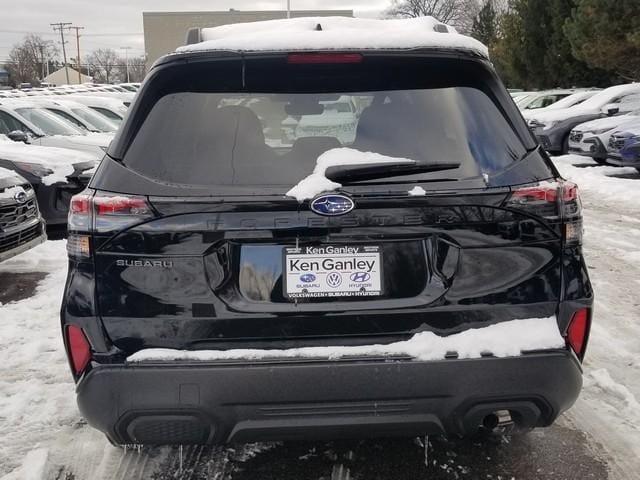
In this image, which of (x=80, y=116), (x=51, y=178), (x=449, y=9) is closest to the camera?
(x=51, y=178)

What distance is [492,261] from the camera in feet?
7.57

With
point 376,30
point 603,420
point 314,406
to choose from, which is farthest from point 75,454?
point 603,420

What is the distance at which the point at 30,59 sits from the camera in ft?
328

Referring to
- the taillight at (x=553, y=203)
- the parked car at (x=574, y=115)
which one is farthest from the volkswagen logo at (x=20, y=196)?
the parked car at (x=574, y=115)

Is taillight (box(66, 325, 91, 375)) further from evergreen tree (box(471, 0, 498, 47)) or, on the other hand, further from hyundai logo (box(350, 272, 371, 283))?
evergreen tree (box(471, 0, 498, 47))

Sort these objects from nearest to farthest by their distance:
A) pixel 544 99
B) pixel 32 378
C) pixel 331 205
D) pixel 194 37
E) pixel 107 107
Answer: pixel 331 205
pixel 194 37
pixel 32 378
pixel 107 107
pixel 544 99

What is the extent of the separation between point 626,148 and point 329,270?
11.0m

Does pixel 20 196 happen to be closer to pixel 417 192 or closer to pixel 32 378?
pixel 32 378

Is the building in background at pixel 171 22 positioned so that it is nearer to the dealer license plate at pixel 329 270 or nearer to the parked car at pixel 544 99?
the parked car at pixel 544 99

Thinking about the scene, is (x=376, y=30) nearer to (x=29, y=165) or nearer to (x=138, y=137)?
(x=138, y=137)

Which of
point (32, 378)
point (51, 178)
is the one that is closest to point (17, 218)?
point (51, 178)

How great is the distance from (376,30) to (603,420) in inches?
88.1

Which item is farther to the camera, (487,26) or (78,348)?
(487,26)

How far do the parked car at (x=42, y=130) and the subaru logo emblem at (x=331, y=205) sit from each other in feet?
27.7
